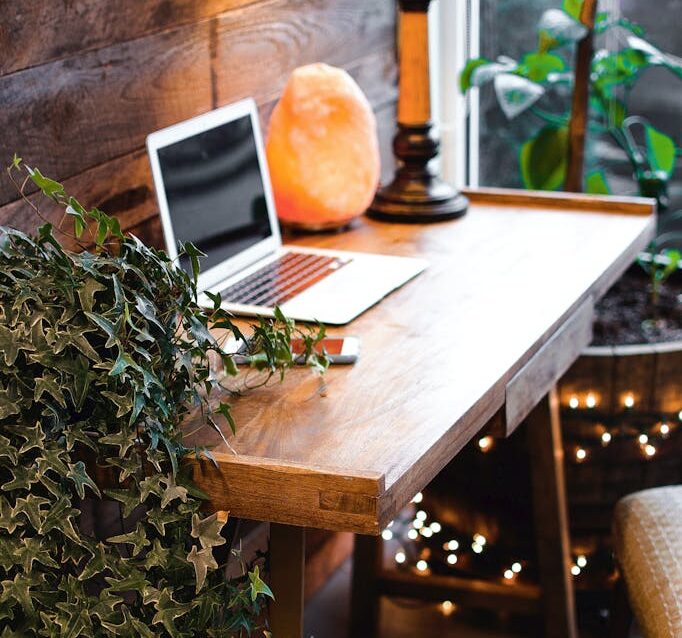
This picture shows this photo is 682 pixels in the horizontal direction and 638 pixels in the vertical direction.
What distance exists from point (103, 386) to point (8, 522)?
0.16 metres

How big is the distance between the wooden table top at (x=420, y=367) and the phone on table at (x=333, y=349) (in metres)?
0.01

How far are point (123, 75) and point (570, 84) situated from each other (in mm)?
1202

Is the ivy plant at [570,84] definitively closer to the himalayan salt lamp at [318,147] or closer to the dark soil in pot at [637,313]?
the dark soil in pot at [637,313]

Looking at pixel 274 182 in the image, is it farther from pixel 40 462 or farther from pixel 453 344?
pixel 40 462

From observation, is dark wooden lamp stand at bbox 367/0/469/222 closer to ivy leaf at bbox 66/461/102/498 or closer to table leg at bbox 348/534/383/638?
table leg at bbox 348/534/383/638

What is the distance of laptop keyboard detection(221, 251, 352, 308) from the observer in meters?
1.71

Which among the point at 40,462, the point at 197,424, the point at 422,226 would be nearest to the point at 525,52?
the point at 422,226

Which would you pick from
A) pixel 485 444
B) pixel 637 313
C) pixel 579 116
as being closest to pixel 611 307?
pixel 637 313

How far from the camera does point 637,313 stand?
2377 millimetres

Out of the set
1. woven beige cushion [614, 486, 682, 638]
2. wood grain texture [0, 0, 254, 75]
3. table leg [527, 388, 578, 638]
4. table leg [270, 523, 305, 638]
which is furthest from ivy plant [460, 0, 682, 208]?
table leg [270, 523, 305, 638]

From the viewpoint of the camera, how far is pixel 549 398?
1927 mm

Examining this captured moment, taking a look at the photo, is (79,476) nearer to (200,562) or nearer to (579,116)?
(200,562)

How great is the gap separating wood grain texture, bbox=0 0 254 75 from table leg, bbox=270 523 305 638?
684 mm

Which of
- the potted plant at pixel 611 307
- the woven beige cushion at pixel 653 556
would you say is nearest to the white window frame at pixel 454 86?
the potted plant at pixel 611 307
